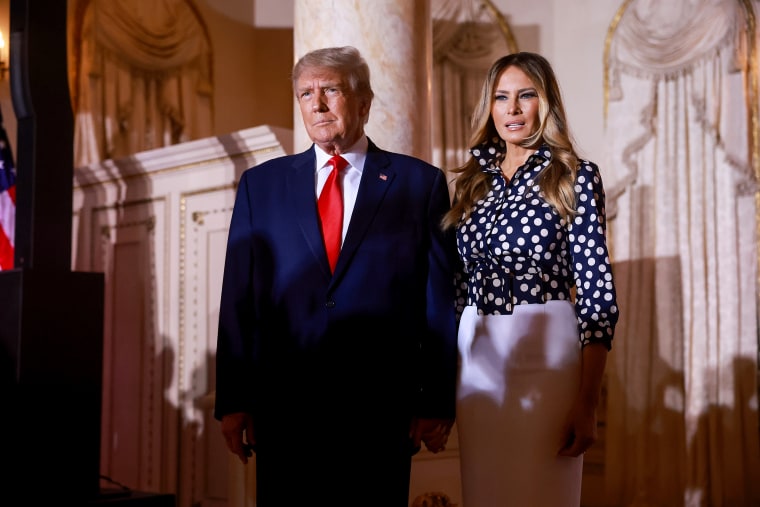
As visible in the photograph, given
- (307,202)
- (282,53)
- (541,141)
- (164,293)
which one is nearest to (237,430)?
(307,202)

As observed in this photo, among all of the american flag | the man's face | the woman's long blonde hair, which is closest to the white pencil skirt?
the woman's long blonde hair

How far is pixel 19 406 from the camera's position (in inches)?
80.1

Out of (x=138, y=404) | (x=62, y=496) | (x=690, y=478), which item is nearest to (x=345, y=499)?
(x=62, y=496)

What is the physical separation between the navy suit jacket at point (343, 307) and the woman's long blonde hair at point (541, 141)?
0.29 feet

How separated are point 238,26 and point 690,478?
5.50 meters

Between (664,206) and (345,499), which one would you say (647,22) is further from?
(345,499)

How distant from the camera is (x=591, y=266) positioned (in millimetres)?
2502

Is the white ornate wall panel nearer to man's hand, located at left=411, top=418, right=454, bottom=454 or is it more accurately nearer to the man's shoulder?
the man's shoulder

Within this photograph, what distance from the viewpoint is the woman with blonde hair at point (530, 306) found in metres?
2.47

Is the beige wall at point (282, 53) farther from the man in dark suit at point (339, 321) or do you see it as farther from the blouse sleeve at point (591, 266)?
the blouse sleeve at point (591, 266)

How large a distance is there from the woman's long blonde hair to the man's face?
0.37m

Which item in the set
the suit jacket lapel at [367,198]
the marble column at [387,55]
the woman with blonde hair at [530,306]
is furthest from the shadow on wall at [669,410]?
the suit jacket lapel at [367,198]

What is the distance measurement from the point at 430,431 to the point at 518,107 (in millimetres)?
931

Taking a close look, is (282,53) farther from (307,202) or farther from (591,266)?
(591,266)
